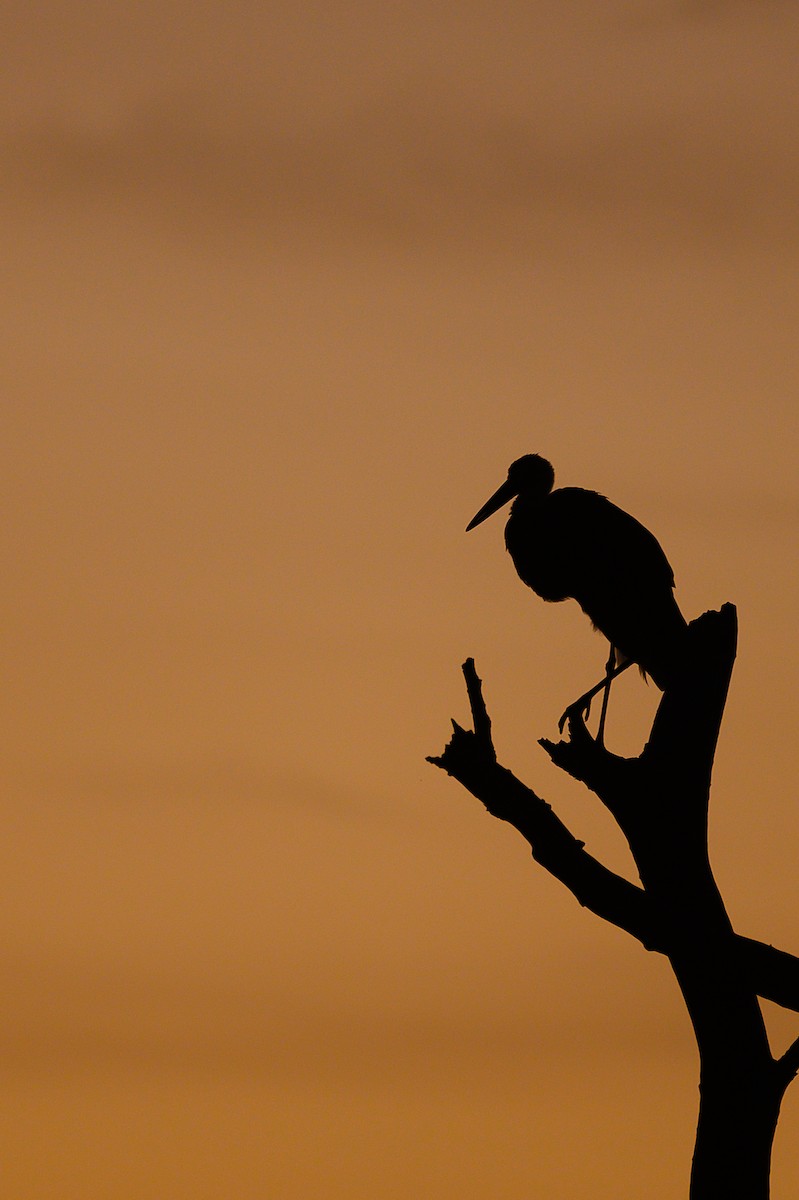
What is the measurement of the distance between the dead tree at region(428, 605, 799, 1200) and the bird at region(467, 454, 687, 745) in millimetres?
4578

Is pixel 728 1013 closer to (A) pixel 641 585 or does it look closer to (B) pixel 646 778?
(B) pixel 646 778

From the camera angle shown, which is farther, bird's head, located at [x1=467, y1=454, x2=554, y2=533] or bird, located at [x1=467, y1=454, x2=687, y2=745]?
bird's head, located at [x1=467, y1=454, x2=554, y2=533]

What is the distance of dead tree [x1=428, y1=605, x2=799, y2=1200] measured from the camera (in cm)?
769

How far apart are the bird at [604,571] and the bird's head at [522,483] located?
2.96ft

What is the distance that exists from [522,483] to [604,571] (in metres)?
3.18

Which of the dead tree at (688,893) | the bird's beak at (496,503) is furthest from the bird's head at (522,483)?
the dead tree at (688,893)

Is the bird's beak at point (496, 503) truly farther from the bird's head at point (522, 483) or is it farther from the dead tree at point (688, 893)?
the dead tree at point (688, 893)

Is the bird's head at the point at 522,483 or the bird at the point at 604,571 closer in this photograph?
the bird at the point at 604,571

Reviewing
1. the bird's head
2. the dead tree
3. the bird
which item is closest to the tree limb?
the dead tree

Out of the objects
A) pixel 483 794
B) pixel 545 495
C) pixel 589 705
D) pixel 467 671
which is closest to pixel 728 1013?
pixel 483 794

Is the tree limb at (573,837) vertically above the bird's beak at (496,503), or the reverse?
the bird's beak at (496,503)

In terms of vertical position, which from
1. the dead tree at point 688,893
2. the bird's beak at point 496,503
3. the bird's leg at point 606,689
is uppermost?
the bird's beak at point 496,503

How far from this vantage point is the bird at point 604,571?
14.1 meters

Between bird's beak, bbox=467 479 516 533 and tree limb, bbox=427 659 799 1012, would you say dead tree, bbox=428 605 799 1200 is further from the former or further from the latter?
bird's beak, bbox=467 479 516 533
